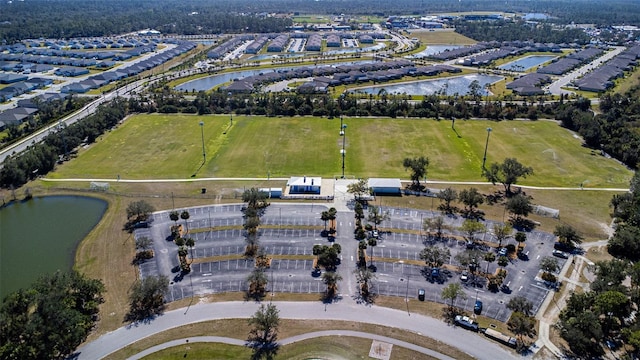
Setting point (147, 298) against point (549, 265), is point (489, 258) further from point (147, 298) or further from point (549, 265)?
point (147, 298)

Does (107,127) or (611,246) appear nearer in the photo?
(611,246)

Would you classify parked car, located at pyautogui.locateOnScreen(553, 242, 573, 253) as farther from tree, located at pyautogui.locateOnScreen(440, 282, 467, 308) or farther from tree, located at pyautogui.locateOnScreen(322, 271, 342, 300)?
tree, located at pyautogui.locateOnScreen(322, 271, 342, 300)

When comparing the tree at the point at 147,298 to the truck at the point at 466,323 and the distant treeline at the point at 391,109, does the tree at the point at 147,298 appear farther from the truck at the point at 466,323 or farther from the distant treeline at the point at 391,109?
the distant treeline at the point at 391,109

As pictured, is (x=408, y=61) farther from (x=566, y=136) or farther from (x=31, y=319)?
(x=31, y=319)

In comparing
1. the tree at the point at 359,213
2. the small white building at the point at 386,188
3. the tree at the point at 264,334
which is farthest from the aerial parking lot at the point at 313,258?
the tree at the point at 264,334

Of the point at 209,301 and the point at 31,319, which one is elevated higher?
the point at 31,319

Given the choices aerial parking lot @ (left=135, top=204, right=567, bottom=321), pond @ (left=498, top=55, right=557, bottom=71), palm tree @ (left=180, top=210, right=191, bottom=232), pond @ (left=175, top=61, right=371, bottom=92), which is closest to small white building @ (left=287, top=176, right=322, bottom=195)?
aerial parking lot @ (left=135, top=204, right=567, bottom=321)

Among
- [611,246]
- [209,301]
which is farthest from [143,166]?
[611,246]
